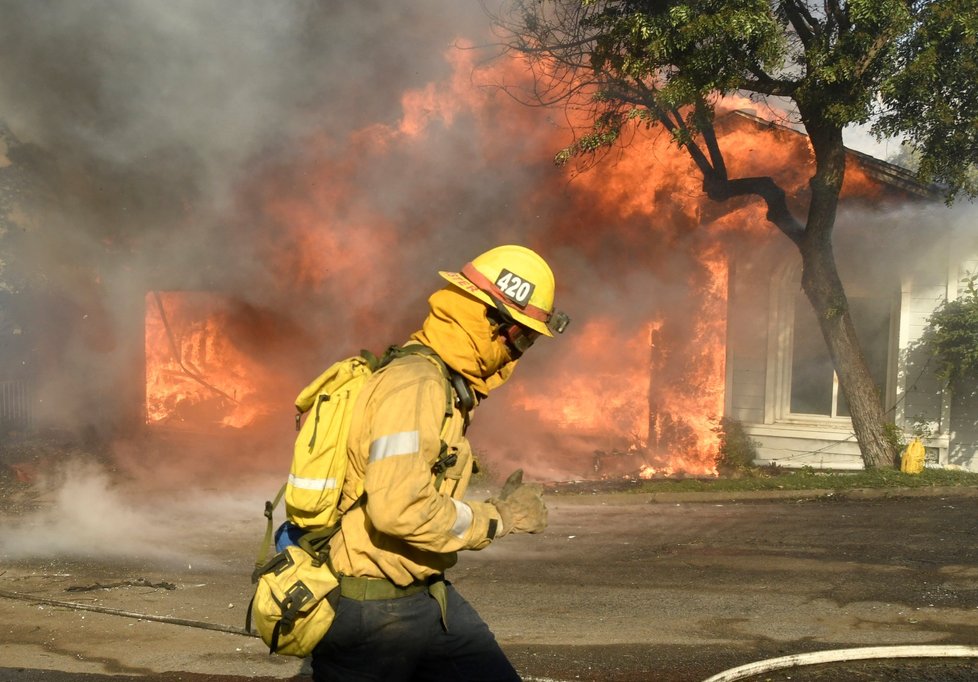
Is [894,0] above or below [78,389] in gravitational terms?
above

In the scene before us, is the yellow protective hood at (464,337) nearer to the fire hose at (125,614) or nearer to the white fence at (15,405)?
the fire hose at (125,614)

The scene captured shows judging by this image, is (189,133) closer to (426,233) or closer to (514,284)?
(426,233)

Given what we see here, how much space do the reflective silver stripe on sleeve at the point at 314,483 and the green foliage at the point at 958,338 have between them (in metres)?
9.82

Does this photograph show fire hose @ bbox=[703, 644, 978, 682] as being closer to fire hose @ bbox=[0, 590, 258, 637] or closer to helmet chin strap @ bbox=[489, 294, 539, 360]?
helmet chin strap @ bbox=[489, 294, 539, 360]

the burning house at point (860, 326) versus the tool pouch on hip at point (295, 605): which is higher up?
the burning house at point (860, 326)

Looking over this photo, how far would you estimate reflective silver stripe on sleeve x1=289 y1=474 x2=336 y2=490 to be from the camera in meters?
2.62

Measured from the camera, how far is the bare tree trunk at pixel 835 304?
10.0 metres

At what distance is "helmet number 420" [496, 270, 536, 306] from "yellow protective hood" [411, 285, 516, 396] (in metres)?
0.08

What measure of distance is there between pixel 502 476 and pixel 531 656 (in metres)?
6.94

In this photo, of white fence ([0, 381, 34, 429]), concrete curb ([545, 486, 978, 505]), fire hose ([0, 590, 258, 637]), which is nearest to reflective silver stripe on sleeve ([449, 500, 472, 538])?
fire hose ([0, 590, 258, 637])

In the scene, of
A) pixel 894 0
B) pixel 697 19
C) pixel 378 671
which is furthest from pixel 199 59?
pixel 378 671

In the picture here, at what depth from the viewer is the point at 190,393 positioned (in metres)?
14.9

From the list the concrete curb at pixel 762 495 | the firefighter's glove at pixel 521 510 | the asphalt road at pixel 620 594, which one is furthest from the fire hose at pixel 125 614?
the concrete curb at pixel 762 495

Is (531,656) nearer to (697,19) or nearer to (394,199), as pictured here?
(697,19)
